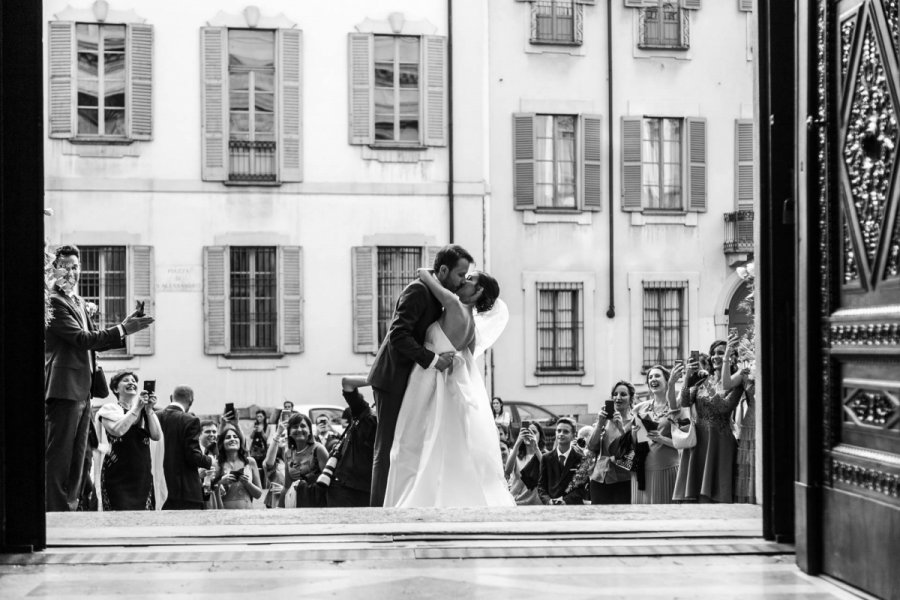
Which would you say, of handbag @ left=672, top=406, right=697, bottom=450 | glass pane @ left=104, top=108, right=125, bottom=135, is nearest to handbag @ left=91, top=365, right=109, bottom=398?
handbag @ left=672, top=406, right=697, bottom=450

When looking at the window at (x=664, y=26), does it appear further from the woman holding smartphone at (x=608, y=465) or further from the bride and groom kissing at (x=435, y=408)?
the bride and groom kissing at (x=435, y=408)

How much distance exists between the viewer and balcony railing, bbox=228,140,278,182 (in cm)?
2362

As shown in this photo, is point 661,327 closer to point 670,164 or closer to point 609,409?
point 670,164

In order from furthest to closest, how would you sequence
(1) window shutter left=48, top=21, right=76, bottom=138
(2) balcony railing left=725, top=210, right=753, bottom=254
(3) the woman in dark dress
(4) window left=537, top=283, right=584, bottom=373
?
1. (2) balcony railing left=725, top=210, right=753, bottom=254
2. (4) window left=537, top=283, right=584, bottom=373
3. (1) window shutter left=48, top=21, right=76, bottom=138
4. (3) the woman in dark dress

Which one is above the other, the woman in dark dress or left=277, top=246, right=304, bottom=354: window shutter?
left=277, top=246, right=304, bottom=354: window shutter

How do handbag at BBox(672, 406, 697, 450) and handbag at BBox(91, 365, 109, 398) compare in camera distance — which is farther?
handbag at BBox(672, 406, 697, 450)

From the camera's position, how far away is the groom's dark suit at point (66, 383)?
25.8 feet

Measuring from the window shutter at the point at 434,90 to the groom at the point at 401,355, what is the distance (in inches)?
630

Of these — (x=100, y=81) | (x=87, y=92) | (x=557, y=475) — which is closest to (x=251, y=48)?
(x=100, y=81)

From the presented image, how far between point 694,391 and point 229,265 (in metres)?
14.8

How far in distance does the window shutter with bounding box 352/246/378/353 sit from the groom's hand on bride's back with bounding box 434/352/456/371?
15.6 m

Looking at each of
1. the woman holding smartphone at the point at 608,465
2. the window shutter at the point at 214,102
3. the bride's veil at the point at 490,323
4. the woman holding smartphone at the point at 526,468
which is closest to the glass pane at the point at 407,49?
the window shutter at the point at 214,102

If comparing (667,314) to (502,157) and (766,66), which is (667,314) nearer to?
Result: (502,157)

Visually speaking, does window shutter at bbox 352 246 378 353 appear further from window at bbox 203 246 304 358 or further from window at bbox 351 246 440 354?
window at bbox 203 246 304 358
